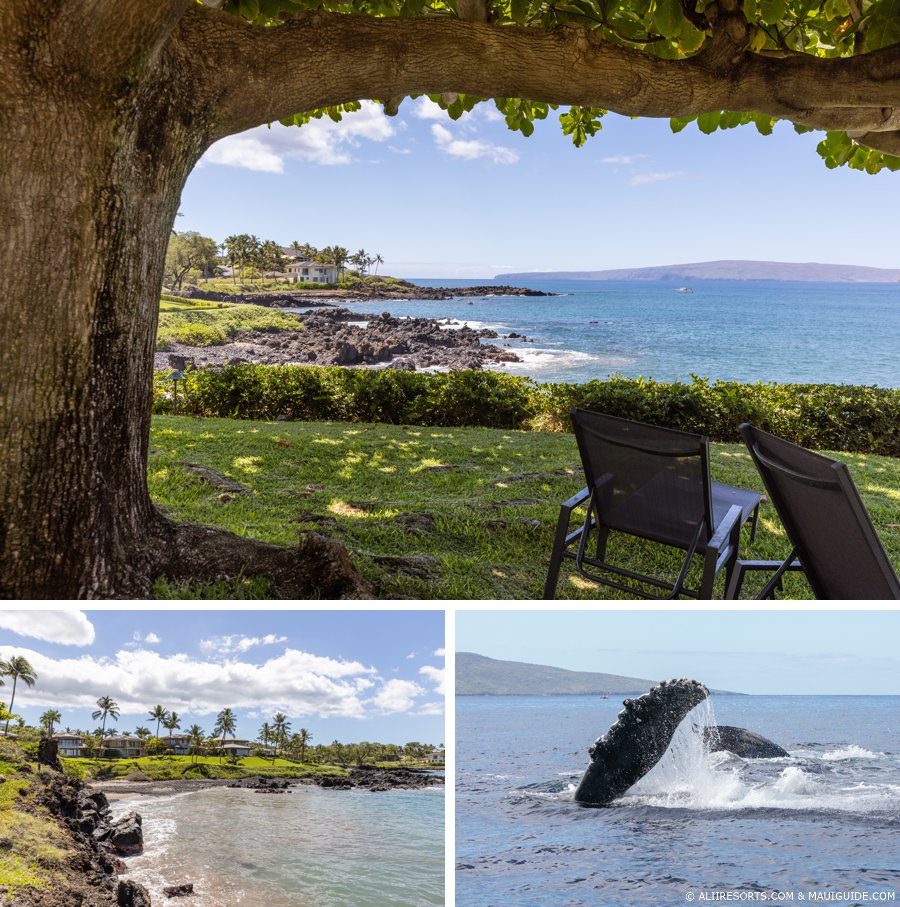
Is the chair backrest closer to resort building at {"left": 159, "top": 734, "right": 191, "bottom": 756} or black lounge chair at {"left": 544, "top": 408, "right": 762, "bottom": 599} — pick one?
black lounge chair at {"left": 544, "top": 408, "right": 762, "bottom": 599}

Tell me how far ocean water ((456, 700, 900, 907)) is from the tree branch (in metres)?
2.69

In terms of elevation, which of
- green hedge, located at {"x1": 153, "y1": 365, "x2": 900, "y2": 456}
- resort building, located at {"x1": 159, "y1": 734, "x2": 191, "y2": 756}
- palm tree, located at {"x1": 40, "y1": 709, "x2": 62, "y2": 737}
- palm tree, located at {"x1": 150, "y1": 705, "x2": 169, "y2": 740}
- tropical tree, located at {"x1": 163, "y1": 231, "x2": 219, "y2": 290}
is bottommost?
resort building, located at {"x1": 159, "y1": 734, "x2": 191, "y2": 756}

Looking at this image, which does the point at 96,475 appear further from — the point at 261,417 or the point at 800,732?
the point at 261,417

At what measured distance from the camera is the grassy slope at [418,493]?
4293mm

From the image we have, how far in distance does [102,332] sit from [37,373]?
27 centimetres

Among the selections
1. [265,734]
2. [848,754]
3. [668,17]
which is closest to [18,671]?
[265,734]

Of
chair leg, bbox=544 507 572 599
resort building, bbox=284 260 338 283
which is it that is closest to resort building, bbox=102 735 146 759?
chair leg, bbox=544 507 572 599

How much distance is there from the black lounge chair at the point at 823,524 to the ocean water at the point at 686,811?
1.00 meters

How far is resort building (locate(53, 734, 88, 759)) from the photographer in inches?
51.8

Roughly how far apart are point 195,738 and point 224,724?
0.18 feet

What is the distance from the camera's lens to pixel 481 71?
3.33 metres

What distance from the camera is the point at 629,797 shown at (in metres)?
1.31

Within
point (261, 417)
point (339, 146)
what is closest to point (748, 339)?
point (339, 146)

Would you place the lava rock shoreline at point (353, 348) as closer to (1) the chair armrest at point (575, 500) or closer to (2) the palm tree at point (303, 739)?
(1) the chair armrest at point (575, 500)
